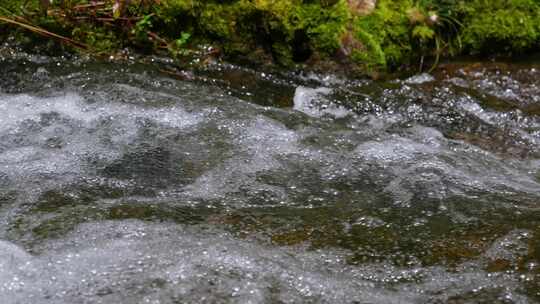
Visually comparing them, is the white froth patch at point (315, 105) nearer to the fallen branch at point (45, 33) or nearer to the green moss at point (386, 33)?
the green moss at point (386, 33)

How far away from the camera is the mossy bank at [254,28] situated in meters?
4.47

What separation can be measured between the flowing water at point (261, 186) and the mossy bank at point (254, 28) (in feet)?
0.67

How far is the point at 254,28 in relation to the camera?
4594mm

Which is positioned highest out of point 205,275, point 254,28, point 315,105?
point 254,28

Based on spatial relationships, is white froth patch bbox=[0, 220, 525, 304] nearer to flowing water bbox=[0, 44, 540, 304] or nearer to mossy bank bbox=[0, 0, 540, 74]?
flowing water bbox=[0, 44, 540, 304]

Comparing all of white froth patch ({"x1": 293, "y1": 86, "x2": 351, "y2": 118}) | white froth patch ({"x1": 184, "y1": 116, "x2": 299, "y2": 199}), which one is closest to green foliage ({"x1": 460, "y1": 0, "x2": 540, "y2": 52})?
white froth patch ({"x1": 293, "y1": 86, "x2": 351, "y2": 118})

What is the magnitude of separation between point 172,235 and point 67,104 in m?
1.58

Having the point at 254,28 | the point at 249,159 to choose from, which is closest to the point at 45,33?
the point at 254,28

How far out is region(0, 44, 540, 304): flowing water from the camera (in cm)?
227

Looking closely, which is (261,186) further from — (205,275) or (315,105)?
(315,105)

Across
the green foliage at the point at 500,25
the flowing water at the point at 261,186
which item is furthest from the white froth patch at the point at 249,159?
the green foliage at the point at 500,25

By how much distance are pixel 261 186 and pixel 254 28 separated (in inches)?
76.1

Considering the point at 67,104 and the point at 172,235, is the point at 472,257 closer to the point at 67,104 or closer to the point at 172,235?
the point at 172,235

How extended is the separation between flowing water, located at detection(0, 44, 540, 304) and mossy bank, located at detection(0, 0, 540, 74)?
0.67 feet
